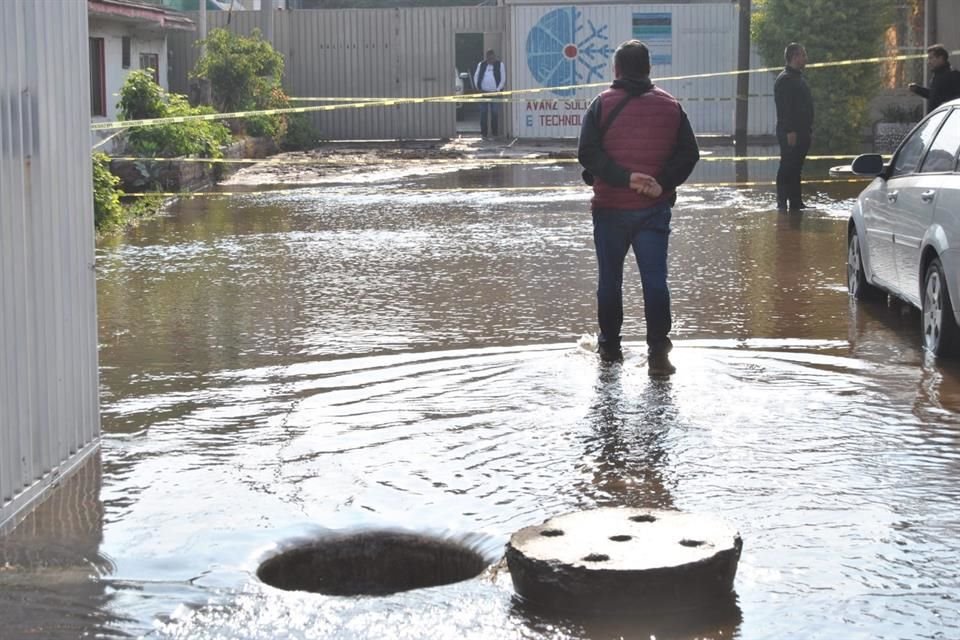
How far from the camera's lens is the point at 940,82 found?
1664cm

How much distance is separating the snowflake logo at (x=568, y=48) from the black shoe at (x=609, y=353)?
2370 cm

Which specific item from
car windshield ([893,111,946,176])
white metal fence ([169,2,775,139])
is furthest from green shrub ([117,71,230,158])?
car windshield ([893,111,946,176])

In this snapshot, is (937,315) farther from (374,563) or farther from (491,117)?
(491,117)

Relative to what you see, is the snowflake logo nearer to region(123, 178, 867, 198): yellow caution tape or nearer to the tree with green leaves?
A: the tree with green leaves

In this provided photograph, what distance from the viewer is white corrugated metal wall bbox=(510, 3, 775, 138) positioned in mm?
32312

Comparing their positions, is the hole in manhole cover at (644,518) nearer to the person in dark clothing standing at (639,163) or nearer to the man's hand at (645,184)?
the person in dark clothing standing at (639,163)

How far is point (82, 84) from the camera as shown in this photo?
262 inches

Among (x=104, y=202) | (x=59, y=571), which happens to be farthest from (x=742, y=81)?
(x=59, y=571)

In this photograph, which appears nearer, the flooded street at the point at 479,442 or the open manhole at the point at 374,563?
the flooded street at the point at 479,442

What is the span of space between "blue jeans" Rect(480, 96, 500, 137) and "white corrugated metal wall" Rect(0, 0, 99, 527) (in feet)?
88.9

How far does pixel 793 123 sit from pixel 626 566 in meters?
13.0

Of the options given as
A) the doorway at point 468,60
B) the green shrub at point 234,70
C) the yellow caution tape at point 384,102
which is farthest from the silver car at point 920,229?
the doorway at point 468,60

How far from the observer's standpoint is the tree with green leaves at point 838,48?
2742 centimetres

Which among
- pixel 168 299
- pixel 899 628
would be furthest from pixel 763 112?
pixel 899 628
